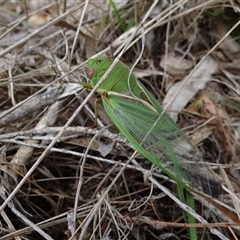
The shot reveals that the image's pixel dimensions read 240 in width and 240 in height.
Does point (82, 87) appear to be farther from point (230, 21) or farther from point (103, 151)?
point (230, 21)

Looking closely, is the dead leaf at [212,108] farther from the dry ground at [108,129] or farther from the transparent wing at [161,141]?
the transparent wing at [161,141]

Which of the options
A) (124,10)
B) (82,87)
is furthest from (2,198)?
(124,10)

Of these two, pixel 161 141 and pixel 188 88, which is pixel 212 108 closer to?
pixel 188 88

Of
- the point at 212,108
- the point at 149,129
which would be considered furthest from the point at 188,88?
the point at 149,129

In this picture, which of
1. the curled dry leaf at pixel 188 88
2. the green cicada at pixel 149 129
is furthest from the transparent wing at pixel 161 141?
the curled dry leaf at pixel 188 88

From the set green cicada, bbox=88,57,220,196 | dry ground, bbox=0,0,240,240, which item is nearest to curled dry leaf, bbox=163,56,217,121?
dry ground, bbox=0,0,240,240

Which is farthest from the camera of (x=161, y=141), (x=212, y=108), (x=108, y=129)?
(x=212, y=108)

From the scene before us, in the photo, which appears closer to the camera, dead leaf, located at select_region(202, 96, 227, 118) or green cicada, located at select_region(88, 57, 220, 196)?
green cicada, located at select_region(88, 57, 220, 196)

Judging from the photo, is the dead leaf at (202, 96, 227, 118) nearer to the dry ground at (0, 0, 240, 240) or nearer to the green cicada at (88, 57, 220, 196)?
the dry ground at (0, 0, 240, 240)
